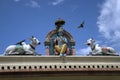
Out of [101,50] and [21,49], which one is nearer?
[21,49]

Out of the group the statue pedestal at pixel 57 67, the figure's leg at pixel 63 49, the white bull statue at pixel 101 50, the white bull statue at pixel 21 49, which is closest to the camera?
the statue pedestal at pixel 57 67

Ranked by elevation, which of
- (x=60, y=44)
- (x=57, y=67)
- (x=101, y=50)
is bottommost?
(x=57, y=67)

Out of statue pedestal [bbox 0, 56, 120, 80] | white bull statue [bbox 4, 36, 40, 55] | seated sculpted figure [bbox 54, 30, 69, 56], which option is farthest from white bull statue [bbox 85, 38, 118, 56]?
white bull statue [bbox 4, 36, 40, 55]

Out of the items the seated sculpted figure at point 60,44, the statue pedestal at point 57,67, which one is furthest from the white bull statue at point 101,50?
the seated sculpted figure at point 60,44

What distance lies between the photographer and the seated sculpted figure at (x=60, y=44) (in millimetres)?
19328

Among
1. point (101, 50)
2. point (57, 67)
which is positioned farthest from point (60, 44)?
point (101, 50)

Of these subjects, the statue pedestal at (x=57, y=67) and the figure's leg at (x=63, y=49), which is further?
the figure's leg at (x=63, y=49)

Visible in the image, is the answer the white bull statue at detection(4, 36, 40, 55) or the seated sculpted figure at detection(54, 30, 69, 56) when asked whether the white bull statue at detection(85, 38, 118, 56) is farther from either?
the white bull statue at detection(4, 36, 40, 55)

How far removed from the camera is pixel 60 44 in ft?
65.6

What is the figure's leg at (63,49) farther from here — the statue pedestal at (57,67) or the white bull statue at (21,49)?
the white bull statue at (21,49)

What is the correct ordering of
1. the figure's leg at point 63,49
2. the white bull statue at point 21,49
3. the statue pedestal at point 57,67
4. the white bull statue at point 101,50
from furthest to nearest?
the white bull statue at point 101,50
the figure's leg at point 63,49
the white bull statue at point 21,49
the statue pedestal at point 57,67

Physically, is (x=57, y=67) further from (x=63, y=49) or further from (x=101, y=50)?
(x=101, y=50)

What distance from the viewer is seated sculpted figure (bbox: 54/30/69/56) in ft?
63.4

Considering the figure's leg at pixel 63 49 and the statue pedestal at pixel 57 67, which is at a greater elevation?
the figure's leg at pixel 63 49
